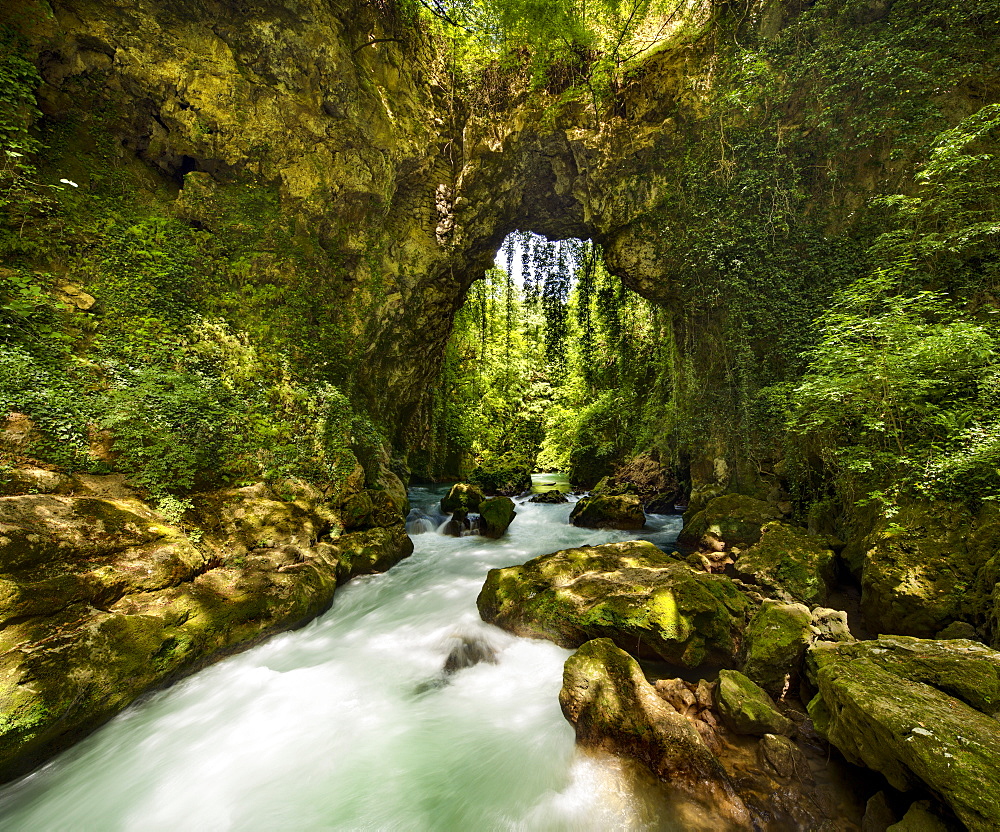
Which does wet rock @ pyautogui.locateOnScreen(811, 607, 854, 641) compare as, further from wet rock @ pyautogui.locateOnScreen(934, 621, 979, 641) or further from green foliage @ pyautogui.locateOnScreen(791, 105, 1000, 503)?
green foliage @ pyautogui.locateOnScreen(791, 105, 1000, 503)

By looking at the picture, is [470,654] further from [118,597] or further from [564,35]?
[564,35]

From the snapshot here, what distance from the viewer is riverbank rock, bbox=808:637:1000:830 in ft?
5.92

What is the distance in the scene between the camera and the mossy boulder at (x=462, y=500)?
10430mm

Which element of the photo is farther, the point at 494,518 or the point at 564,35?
the point at 494,518

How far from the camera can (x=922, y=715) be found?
2105mm

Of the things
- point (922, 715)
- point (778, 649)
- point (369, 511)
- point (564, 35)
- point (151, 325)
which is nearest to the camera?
point (922, 715)

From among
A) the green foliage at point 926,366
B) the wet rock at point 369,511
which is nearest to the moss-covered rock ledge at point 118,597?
the wet rock at point 369,511

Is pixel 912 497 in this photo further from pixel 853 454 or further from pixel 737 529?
pixel 737 529

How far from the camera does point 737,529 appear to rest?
23.2 feet

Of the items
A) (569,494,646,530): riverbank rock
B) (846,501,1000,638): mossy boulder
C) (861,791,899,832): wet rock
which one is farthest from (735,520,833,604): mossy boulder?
(569,494,646,530): riverbank rock

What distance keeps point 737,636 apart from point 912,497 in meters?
2.72

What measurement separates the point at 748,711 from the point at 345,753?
327 centimetres

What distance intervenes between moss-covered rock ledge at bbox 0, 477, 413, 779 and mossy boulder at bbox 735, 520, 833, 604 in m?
6.06

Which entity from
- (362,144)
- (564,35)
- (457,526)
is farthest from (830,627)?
(564,35)
